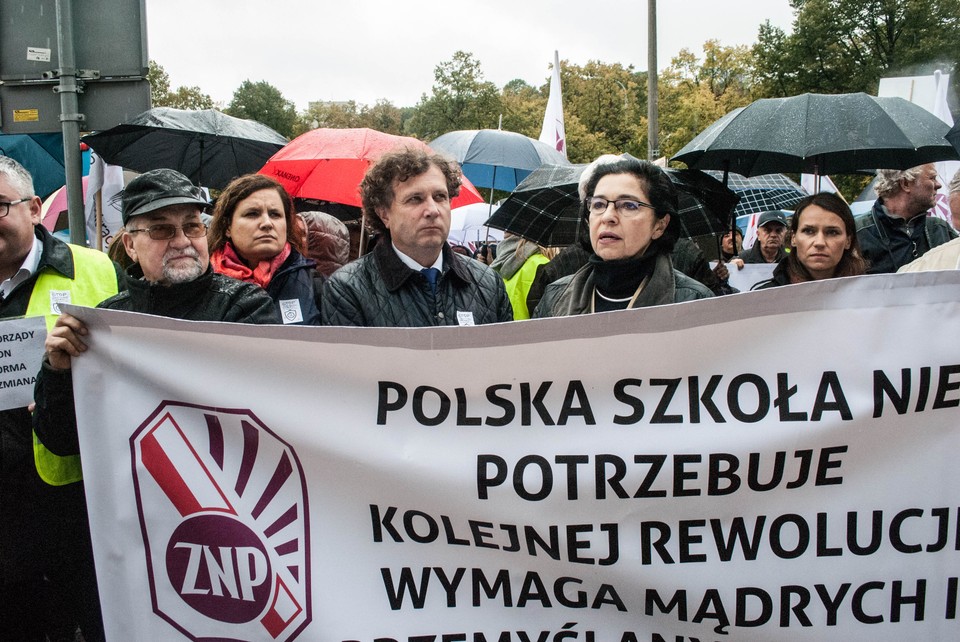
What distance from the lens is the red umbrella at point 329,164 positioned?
6234 mm

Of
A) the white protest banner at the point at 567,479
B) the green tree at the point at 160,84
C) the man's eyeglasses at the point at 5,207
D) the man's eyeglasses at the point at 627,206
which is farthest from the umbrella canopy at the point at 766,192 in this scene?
the green tree at the point at 160,84

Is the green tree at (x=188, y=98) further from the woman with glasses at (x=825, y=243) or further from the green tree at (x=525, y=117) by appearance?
the woman with glasses at (x=825, y=243)

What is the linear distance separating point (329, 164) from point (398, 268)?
3.49 m

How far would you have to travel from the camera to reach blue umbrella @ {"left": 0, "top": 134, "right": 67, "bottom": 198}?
774cm

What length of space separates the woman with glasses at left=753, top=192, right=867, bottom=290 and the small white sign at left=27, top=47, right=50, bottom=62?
3.74 m

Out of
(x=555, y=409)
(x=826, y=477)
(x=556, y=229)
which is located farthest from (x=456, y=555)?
(x=556, y=229)

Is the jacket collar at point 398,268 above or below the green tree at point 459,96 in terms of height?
below

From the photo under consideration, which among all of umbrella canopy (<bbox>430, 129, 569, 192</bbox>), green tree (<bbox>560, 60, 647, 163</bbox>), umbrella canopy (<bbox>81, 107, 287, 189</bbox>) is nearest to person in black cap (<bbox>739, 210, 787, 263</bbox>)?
umbrella canopy (<bbox>430, 129, 569, 192</bbox>)

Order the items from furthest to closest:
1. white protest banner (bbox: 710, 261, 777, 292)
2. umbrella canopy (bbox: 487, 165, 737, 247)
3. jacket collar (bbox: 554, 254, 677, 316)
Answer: white protest banner (bbox: 710, 261, 777, 292) → umbrella canopy (bbox: 487, 165, 737, 247) → jacket collar (bbox: 554, 254, 677, 316)

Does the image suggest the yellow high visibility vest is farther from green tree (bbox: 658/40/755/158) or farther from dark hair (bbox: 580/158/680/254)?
green tree (bbox: 658/40/755/158)

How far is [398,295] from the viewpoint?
315 centimetres

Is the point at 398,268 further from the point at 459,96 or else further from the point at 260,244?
the point at 459,96

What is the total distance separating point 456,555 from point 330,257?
294 centimetres

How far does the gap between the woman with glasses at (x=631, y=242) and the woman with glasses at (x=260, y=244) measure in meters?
1.38
